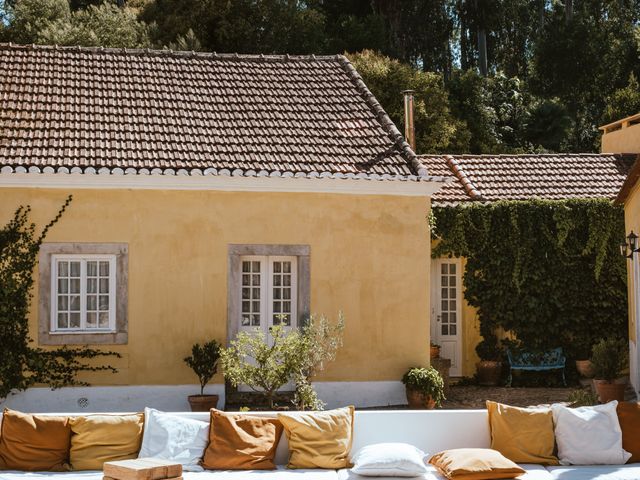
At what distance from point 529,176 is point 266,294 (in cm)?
735

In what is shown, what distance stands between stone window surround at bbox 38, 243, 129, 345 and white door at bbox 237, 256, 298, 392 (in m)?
1.75

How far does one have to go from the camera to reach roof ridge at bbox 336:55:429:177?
14.8m

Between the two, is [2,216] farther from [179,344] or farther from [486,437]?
[486,437]

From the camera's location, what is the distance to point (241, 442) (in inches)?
356

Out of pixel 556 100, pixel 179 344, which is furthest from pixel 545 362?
pixel 556 100

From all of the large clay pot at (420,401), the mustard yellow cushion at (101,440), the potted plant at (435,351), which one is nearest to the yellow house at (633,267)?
the large clay pot at (420,401)

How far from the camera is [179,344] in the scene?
47.3 ft

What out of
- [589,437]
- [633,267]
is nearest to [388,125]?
[633,267]

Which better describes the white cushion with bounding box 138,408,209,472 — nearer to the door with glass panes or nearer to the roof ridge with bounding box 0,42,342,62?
the door with glass panes

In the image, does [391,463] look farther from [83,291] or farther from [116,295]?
[83,291]

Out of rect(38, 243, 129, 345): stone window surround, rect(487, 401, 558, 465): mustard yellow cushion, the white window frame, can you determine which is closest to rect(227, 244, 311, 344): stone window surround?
rect(38, 243, 129, 345): stone window surround

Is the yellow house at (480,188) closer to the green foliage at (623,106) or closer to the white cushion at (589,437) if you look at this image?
the white cushion at (589,437)

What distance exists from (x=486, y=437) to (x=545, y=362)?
29.9 feet

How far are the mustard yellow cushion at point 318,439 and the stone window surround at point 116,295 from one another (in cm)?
570
